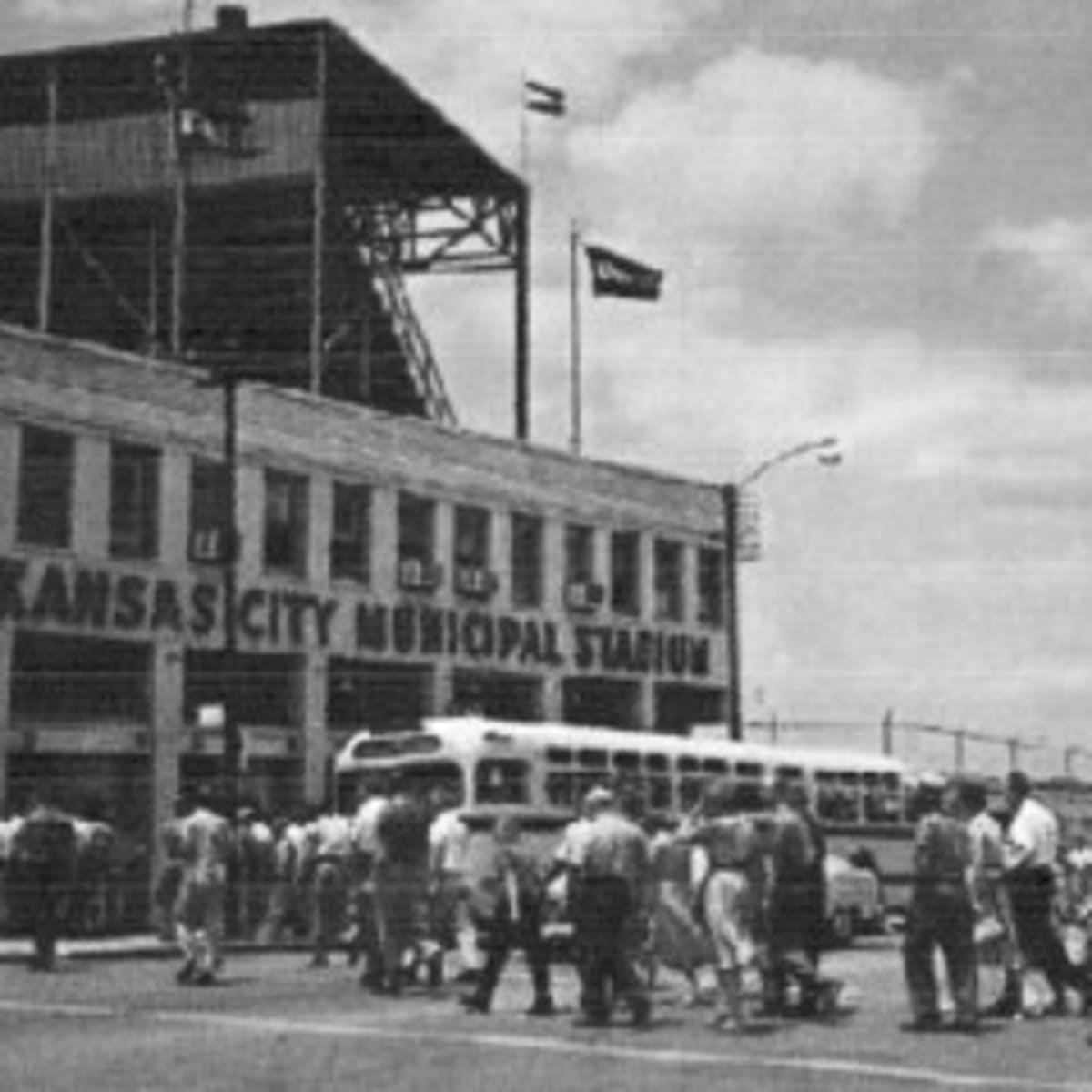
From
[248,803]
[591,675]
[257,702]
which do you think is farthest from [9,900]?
[591,675]

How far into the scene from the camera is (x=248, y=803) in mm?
32469

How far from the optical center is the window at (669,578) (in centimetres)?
5119

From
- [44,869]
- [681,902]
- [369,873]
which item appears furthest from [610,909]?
[44,869]

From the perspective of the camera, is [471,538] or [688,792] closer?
[688,792]

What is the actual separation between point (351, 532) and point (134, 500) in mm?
5594

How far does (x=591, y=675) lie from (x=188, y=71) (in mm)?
14933

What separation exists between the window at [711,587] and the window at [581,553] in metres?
4.59

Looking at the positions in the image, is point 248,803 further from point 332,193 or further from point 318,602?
point 332,193

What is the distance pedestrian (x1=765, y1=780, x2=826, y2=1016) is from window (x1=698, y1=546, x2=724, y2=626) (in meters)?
34.5

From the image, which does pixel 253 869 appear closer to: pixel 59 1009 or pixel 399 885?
pixel 399 885

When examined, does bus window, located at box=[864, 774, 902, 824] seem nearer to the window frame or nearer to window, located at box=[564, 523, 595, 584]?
window, located at box=[564, 523, 595, 584]

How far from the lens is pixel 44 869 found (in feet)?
78.5

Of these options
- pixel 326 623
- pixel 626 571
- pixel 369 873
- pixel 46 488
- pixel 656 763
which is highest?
pixel 626 571

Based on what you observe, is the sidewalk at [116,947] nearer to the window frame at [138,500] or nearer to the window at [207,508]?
the window frame at [138,500]
